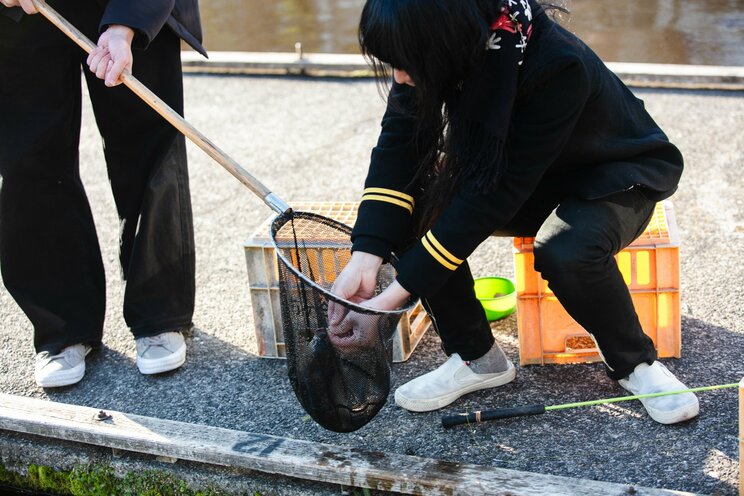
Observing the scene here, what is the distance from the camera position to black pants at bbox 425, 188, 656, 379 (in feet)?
8.32

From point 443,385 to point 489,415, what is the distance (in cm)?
21

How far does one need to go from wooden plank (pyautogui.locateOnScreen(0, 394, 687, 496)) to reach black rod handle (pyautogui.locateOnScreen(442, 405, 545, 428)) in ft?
0.89

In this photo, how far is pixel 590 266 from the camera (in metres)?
2.53

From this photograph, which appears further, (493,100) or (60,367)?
(60,367)

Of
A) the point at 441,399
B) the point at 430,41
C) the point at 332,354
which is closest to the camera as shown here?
the point at 430,41

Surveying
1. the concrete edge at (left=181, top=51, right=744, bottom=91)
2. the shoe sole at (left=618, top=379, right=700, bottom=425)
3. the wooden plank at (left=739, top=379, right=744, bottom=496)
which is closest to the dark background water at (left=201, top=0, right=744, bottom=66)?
the concrete edge at (left=181, top=51, right=744, bottom=91)

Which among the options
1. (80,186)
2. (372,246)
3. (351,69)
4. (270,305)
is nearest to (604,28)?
(351,69)

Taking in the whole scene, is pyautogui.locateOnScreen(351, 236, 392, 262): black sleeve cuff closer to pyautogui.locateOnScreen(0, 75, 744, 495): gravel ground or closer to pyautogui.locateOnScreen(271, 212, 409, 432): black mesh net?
pyautogui.locateOnScreen(271, 212, 409, 432): black mesh net

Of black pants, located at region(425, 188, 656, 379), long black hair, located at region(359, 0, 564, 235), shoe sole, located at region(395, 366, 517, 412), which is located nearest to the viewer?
long black hair, located at region(359, 0, 564, 235)

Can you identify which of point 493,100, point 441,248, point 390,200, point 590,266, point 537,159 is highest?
point 493,100

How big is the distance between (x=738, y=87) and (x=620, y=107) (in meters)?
3.46

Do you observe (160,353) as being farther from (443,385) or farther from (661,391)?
(661,391)

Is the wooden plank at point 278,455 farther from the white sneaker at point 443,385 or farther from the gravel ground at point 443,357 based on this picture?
the white sneaker at point 443,385

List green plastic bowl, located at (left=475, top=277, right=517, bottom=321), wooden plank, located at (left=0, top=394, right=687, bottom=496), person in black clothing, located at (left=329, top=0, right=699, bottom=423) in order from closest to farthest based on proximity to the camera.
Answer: person in black clothing, located at (left=329, top=0, right=699, bottom=423) < wooden plank, located at (left=0, top=394, right=687, bottom=496) < green plastic bowl, located at (left=475, top=277, right=517, bottom=321)
